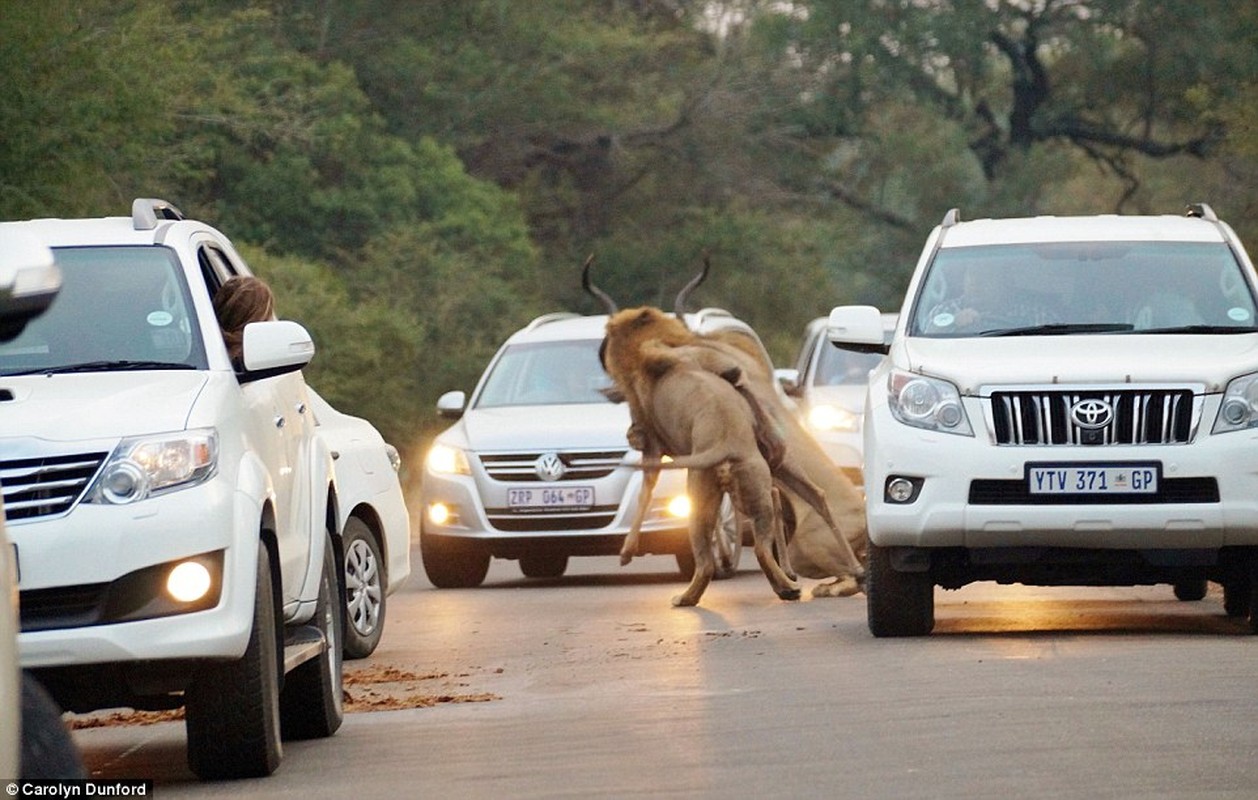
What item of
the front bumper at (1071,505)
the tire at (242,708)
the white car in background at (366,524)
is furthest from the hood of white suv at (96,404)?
the front bumper at (1071,505)

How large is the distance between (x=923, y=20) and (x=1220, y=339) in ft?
115

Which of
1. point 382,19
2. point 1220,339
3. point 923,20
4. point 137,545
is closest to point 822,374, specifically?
point 1220,339

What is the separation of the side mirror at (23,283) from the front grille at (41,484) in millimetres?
2843

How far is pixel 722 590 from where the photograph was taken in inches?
614

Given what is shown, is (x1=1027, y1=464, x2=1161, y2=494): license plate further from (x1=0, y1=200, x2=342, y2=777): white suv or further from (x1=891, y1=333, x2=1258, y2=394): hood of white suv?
(x1=0, y1=200, x2=342, y2=777): white suv

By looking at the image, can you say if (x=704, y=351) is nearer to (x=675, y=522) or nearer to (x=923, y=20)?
(x=675, y=522)

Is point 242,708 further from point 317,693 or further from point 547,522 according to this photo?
point 547,522

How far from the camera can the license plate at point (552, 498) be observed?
16828 mm

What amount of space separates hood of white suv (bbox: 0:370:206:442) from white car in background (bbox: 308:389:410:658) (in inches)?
120

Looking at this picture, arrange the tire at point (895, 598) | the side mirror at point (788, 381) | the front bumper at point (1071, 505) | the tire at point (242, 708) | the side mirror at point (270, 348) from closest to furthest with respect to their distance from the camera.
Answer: the tire at point (242, 708)
the side mirror at point (270, 348)
the front bumper at point (1071, 505)
the tire at point (895, 598)
the side mirror at point (788, 381)

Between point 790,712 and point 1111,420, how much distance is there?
2.63 metres

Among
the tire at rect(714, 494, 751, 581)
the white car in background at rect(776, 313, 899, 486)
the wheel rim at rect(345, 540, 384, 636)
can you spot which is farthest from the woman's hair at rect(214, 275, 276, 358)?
the white car in background at rect(776, 313, 899, 486)

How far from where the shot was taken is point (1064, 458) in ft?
36.5

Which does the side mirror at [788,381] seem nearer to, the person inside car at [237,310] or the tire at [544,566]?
the tire at [544,566]
